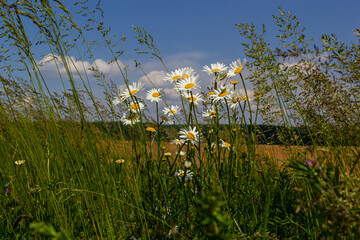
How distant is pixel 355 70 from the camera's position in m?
2.06

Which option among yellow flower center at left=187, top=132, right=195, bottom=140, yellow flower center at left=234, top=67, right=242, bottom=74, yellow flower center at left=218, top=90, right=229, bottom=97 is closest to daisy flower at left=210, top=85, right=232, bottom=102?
yellow flower center at left=218, top=90, right=229, bottom=97

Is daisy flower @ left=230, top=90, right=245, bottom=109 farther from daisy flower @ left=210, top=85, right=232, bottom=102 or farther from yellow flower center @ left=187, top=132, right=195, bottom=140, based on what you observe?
yellow flower center @ left=187, top=132, right=195, bottom=140

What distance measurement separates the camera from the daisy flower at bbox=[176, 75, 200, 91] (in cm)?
159

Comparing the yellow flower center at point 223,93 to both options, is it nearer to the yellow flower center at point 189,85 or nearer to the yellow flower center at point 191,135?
the yellow flower center at point 189,85

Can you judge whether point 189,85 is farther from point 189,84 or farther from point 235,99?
point 235,99

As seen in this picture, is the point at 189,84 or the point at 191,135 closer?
the point at 191,135

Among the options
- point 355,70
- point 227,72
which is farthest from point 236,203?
point 355,70

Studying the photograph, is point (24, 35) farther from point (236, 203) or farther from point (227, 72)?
point (236, 203)

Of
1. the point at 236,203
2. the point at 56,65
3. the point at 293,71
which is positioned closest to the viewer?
the point at 236,203

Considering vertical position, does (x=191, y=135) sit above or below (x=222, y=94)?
below

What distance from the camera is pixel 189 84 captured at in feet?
5.27

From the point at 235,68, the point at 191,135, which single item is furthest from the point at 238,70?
the point at 191,135

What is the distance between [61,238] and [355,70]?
2.30 m

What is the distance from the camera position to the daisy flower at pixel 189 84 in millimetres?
1587
